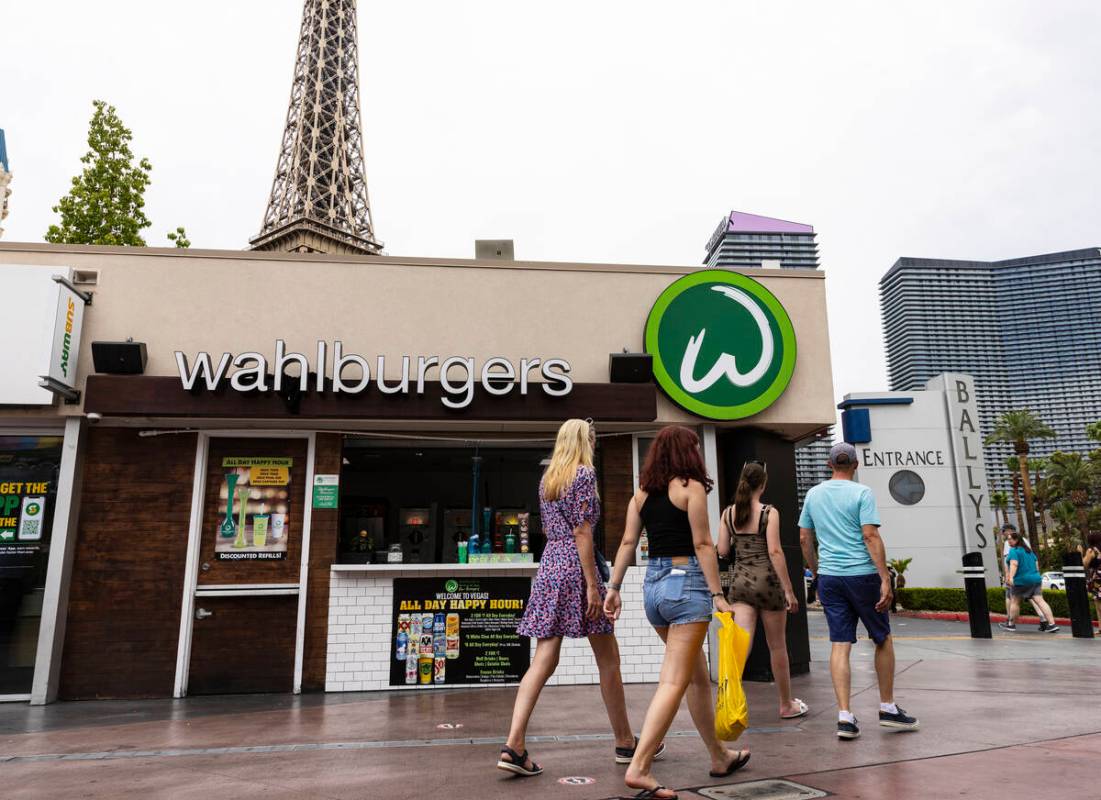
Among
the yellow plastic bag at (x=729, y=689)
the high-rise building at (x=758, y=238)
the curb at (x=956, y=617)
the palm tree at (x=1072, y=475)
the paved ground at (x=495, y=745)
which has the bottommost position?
the curb at (x=956, y=617)

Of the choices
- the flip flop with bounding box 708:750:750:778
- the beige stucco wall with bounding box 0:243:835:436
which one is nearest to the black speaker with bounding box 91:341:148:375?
the beige stucco wall with bounding box 0:243:835:436

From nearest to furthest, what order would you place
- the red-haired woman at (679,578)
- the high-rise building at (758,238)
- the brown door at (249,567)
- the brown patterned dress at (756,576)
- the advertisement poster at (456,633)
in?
1. the red-haired woman at (679,578)
2. the brown patterned dress at (756,576)
3. the brown door at (249,567)
4. the advertisement poster at (456,633)
5. the high-rise building at (758,238)

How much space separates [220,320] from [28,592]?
3.20 metres

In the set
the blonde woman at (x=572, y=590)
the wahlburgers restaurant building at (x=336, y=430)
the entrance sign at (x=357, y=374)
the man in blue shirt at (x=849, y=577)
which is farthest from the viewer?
the wahlburgers restaurant building at (x=336, y=430)

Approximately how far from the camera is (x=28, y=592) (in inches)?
283

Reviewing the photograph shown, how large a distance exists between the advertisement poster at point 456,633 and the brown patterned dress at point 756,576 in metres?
2.91

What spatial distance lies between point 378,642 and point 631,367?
3.81 metres

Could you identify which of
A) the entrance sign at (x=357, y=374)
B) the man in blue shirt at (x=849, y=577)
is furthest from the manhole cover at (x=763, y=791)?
the entrance sign at (x=357, y=374)

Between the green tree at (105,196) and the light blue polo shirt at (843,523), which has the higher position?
the green tree at (105,196)

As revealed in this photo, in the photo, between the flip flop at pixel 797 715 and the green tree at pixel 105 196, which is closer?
the flip flop at pixel 797 715

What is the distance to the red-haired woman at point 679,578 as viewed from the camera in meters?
3.44

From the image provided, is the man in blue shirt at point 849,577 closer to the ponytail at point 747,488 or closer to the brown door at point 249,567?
the ponytail at point 747,488

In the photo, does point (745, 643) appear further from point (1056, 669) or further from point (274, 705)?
point (1056, 669)

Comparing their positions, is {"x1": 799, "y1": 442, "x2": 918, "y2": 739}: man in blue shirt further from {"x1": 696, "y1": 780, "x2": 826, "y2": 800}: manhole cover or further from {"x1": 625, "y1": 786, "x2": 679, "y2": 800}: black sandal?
{"x1": 625, "y1": 786, "x2": 679, "y2": 800}: black sandal
